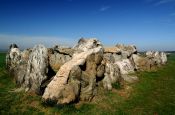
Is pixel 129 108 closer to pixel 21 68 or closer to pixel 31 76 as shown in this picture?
pixel 31 76

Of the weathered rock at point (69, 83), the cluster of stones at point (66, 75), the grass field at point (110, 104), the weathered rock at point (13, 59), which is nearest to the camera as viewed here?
the grass field at point (110, 104)

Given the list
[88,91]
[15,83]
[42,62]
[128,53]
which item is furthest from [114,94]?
[128,53]

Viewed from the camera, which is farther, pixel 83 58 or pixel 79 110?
pixel 83 58

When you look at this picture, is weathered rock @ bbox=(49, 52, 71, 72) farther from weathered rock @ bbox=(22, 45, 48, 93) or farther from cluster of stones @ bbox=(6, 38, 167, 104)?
weathered rock @ bbox=(22, 45, 48, 93)

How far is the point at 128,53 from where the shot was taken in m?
61.8

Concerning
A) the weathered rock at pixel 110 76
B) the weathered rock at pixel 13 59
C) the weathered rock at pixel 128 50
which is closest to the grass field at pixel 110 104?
the weathered rock at pixel 110 76

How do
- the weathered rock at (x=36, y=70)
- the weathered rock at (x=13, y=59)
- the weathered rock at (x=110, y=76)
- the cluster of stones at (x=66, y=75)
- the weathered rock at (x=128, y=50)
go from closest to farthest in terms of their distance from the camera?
the cluster of stones at (x=66, y=75), the weathered rock at (x=36, y=70), the weathered rock at (x=110, y=76), the weathered rock at (x=13, y=59), the weathered rock at (x=128, y=50)

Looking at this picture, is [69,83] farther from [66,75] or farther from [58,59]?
[58,59]

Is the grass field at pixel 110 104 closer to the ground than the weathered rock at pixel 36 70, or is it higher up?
closer to the ground

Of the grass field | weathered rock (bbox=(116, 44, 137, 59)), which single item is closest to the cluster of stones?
the grass field

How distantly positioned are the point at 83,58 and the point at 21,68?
1277cm

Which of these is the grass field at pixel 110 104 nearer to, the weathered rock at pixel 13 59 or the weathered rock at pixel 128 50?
the weathered rock at pixel 13 59

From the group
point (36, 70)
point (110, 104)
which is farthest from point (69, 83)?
point (36, 70)

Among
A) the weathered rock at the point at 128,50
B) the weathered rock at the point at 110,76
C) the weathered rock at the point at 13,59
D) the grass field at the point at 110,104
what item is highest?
the weathered rock at the point at 128,50
